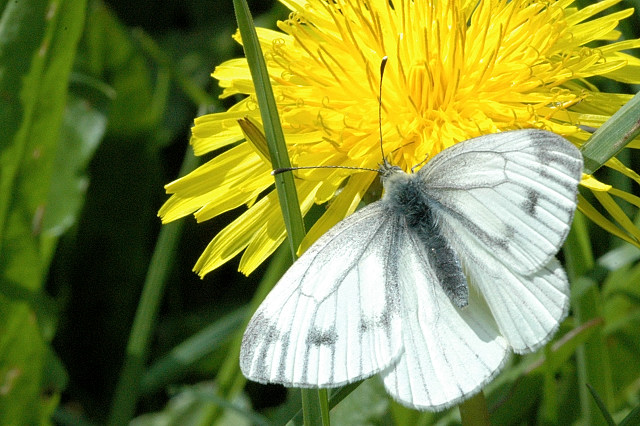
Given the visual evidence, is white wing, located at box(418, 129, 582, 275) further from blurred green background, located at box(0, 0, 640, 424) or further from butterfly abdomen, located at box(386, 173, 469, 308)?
blurred green background, located at box(0, 0, 640, 424)

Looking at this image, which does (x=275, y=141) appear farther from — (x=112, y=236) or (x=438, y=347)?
(x=112, y=236)

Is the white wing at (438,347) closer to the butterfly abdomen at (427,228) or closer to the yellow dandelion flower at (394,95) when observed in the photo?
the butterfly abdomen at (427,228)

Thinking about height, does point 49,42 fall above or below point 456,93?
above

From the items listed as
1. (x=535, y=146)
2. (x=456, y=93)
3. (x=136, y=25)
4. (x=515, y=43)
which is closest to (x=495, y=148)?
(x=535, y=146)

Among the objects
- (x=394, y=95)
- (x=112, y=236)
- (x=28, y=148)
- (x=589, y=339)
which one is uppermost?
(x=28, y=148)

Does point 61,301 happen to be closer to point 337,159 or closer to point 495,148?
point 337,159

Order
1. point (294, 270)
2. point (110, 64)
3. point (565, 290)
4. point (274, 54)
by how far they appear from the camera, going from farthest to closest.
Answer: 1. point (110, 64)
2. point (274, 54)
3. point (294, 270)
4. point (565, 290)

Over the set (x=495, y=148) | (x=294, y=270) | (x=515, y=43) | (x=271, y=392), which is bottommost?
(x=271, y=392)

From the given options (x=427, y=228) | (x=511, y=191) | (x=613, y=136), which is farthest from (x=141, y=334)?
(x=613, y=136)
